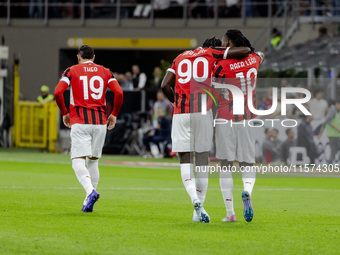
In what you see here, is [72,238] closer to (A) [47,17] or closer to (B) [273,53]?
(B) [273,53]

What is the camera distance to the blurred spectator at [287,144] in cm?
2259

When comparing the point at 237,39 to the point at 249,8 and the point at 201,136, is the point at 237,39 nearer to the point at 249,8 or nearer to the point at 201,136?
the point at 201,136

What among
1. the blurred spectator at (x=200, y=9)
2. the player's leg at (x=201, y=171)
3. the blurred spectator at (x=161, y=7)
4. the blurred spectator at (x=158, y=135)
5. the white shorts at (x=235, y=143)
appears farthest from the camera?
the blurred spectator at (x=161, y=7)

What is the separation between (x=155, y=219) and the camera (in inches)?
418

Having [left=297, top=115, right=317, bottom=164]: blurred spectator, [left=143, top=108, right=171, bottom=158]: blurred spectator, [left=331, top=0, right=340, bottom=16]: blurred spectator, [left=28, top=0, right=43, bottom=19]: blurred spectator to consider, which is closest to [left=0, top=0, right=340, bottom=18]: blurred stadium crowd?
[left=28, top=0, right=43, bottom=19]: blurred spectator

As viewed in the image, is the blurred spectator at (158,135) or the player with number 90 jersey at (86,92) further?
the blurred spectator at (158,135)

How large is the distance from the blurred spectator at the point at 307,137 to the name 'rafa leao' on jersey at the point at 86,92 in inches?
457

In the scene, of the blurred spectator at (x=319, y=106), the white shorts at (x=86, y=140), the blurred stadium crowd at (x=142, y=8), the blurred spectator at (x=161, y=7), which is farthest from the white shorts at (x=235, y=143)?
the blurred spectator at (x=161, y=7)

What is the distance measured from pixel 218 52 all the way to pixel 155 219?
7.02 ft

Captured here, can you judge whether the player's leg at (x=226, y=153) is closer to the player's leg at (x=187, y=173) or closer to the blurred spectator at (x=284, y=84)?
the player's leg at (x=187, y=173)

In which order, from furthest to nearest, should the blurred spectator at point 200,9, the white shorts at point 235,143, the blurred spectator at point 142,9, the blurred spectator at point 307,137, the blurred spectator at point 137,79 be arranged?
the blurred spectator at point 142,9, the blurred spectator at point 200,9, the blurred spectator at point 137,79, the blurred spectator at point 307,137, the white shorts at point 235,143

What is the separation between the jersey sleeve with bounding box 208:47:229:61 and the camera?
1012 centimetres

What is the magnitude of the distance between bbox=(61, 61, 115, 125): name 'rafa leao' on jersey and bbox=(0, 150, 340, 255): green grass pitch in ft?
→ 4.01

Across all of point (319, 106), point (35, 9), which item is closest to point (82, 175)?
point (319, 106)
